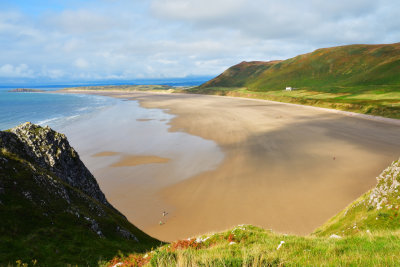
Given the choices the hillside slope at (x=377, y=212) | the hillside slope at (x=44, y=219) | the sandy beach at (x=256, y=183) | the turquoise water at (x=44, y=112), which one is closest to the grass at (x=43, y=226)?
the hillside slope at (x=44, y=219)

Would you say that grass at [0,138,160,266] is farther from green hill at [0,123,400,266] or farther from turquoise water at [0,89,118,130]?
turquoise water at [0,89,118,130]

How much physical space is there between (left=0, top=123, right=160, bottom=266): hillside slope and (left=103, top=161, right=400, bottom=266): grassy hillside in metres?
1.48

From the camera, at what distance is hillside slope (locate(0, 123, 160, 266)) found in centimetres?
773

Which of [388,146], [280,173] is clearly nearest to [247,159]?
[280,173]

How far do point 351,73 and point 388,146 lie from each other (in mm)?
158466

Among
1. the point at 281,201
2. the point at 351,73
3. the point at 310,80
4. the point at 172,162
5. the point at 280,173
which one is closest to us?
the point at 281,201

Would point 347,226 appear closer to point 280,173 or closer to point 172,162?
point 280,173

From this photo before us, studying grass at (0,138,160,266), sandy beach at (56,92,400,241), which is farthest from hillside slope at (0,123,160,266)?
sandy beach at (56,92,400,241)

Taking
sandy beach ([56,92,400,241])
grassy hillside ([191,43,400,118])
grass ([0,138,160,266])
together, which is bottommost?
sandy beach ([56,92,400,241])

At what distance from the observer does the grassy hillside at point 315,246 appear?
18.4ft

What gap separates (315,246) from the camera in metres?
Result: 7.61

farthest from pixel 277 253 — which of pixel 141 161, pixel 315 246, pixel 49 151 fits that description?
pixel 141 161

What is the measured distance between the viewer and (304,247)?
7688mm

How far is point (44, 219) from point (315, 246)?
32.7 ft
